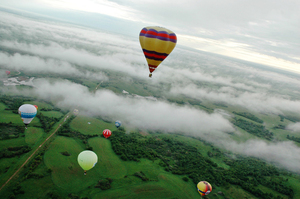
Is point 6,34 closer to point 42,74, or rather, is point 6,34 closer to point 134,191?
point 42,74

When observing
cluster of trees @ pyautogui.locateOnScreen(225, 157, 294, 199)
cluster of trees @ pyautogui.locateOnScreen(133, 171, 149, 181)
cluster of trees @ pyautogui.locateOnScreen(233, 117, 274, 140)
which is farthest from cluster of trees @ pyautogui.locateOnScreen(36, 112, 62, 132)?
cluster of trees @ pyautogui.locateOnScreen(233, 117, 274, 140)

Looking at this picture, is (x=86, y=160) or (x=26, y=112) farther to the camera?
(x=26, y=112)

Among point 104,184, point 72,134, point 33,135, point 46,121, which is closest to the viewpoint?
point 104,184

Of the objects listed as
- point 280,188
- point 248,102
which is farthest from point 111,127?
point 248,102

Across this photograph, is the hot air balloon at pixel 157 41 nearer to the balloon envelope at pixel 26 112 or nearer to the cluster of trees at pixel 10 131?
the balloon envelope at pixel 26 112

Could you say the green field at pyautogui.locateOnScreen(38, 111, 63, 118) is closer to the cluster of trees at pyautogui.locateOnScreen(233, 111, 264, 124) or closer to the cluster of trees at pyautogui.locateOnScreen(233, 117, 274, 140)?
the cluster of trees at pyautogui.locateOnScreen(233, 117, 274, 140)

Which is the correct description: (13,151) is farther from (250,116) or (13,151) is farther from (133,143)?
(250,116)

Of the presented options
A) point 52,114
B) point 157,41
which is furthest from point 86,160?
point 52,114

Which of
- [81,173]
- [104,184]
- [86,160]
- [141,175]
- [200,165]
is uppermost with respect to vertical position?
[86,160]
